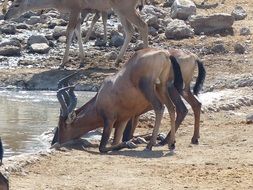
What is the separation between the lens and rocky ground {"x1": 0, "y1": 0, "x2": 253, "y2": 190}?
10.1 meters

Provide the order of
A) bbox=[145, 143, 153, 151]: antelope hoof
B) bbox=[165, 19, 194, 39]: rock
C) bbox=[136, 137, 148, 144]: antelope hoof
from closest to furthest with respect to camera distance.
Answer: bbox=[145, 143, 153, 151]: antelope hoof < bbox=[136, 137, 148, 144]: antelope hoof < bbox=[165, 19, 194, 39]: rock

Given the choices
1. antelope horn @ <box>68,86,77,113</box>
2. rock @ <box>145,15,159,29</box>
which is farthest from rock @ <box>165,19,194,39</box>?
antelope horn @ <box>68,86,77,113</box>

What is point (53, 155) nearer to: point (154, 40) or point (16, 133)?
point (16, 133)

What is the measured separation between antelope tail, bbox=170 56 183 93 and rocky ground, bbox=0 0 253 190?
0.80m

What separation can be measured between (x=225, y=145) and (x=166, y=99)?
3.23 feet

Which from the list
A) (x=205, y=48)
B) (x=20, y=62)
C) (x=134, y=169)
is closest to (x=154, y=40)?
(x=205, y=48)

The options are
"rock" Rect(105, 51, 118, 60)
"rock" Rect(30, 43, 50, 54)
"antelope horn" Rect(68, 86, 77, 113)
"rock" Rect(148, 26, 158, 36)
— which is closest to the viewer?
"antelope horn" Rect(68, 86, 77, 113)

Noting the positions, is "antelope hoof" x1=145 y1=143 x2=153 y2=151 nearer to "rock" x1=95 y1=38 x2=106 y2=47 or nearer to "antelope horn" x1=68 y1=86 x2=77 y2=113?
"antelope horn" x1=68 y1=86 x2=77 y2=113

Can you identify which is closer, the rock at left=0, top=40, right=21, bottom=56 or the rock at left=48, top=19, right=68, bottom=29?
the rock at left=0, top=40, right=21, bottom=56

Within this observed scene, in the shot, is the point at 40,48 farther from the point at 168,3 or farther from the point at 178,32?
the point at 168,3

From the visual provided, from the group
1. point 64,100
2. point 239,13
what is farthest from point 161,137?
point 239,13

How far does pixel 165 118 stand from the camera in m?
15.4

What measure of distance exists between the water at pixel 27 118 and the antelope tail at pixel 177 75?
2104 mm

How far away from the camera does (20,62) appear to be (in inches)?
859
